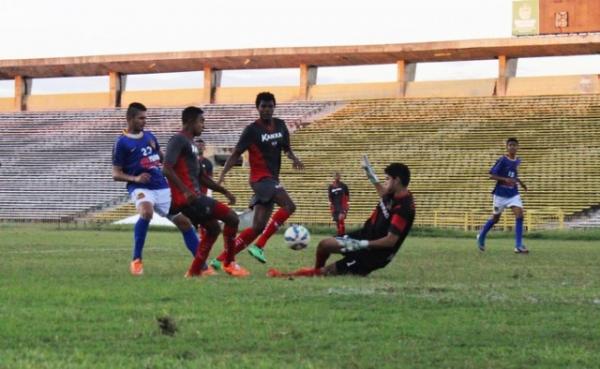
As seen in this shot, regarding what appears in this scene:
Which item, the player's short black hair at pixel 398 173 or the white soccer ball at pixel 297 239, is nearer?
the player's short black hair at pixel 398 173

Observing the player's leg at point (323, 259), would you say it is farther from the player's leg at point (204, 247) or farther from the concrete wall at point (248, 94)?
the concrete wall at point (248, 94)

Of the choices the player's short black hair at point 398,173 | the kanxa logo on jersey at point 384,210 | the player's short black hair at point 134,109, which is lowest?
the kanxa logo on jersey at point 384,210

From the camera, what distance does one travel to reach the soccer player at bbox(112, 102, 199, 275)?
12039mm

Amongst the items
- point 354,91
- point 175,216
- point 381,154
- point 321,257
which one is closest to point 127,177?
point 175,216

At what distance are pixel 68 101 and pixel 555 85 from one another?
94.8 ft

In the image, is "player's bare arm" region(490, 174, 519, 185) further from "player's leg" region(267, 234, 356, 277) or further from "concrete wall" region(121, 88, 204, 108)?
"concrete wall" region(121, 88, 204, 108)

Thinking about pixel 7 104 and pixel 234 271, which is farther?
pixel 7 104

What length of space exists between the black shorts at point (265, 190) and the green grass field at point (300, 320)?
0.97m

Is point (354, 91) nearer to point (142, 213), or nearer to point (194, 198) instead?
point (142, 213)

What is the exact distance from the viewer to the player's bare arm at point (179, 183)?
1127 centimetres

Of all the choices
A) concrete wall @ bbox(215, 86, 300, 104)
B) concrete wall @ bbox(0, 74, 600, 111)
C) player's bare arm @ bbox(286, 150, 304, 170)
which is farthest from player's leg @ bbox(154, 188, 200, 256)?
concrete wall @ bbox(215, 86, 300, 104)

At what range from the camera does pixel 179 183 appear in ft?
37.2

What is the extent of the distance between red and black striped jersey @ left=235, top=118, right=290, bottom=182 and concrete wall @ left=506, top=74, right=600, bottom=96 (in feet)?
134

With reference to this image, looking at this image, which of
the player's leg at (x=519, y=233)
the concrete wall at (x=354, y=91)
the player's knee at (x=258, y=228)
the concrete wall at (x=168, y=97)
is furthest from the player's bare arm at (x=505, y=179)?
the concrete wall at (x=168, y=97)
